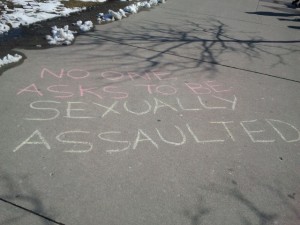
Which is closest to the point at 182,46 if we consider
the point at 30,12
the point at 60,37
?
the point at 60,37

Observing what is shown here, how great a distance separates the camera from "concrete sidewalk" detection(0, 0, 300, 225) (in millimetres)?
2570

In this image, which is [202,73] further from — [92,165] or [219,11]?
[219,11]

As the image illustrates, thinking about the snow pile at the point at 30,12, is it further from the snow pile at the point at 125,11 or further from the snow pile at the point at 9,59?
the snow pile at the point at 9,59

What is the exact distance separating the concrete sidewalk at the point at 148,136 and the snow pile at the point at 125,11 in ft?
4.61

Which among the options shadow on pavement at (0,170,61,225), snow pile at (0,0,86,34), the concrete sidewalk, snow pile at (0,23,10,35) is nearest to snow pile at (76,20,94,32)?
the concrete sidewalk

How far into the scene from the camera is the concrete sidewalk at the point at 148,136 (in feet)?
8.43

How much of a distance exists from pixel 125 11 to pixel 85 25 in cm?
199

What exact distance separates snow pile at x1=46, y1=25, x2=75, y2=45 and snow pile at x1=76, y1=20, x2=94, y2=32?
442mm

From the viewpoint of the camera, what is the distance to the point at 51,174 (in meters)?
2.76

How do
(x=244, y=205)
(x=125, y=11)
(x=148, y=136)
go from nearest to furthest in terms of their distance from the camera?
1. (x=244, y=205)
2. (x=148, y=136)
3. (x=125, y=11)

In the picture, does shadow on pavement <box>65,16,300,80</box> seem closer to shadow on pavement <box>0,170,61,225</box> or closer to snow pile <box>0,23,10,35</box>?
snow pile <box>0,23,10,35</box>

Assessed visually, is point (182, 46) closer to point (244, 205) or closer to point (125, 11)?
point (125, 11)

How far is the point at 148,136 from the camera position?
3.41m

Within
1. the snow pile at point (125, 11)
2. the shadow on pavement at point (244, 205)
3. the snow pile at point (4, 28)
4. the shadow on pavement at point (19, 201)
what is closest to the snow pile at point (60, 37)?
the snow pile at point (4, 28)
